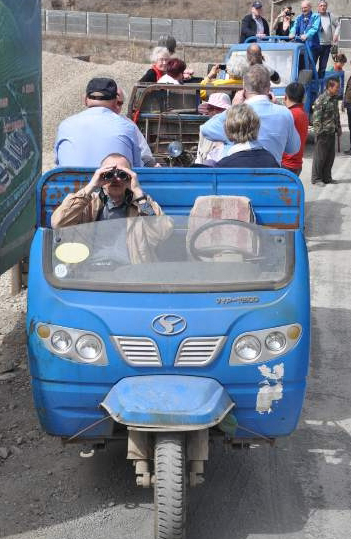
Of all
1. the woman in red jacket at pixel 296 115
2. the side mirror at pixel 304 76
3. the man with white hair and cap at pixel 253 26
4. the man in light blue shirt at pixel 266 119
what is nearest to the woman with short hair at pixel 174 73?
the woman in red jacket at pixel 296 115

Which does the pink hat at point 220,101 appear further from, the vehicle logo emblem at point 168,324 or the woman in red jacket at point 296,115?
the vehicle logo emblem at point 168,324

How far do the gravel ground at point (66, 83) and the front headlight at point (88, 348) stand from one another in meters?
13.0

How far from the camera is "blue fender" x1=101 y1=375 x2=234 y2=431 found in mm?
4523

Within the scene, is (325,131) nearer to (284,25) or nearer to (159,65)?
(159,65)

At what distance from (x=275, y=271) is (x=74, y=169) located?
1.76 m

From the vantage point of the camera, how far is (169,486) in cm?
455

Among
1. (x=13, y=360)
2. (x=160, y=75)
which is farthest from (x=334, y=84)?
(x=13, y=360)

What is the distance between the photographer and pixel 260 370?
16.0 feet

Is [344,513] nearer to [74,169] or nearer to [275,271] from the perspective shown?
[275,271]

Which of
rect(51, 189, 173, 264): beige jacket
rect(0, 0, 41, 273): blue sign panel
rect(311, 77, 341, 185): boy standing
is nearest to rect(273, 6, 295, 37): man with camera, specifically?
rect(311, 77, 341, 185): boy standing

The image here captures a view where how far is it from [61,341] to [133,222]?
81 cm

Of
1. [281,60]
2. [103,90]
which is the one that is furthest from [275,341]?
[281,60]

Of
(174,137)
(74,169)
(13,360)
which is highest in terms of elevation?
(74,169)

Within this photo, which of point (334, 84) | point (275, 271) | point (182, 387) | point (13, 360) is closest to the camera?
point (182, 387)
